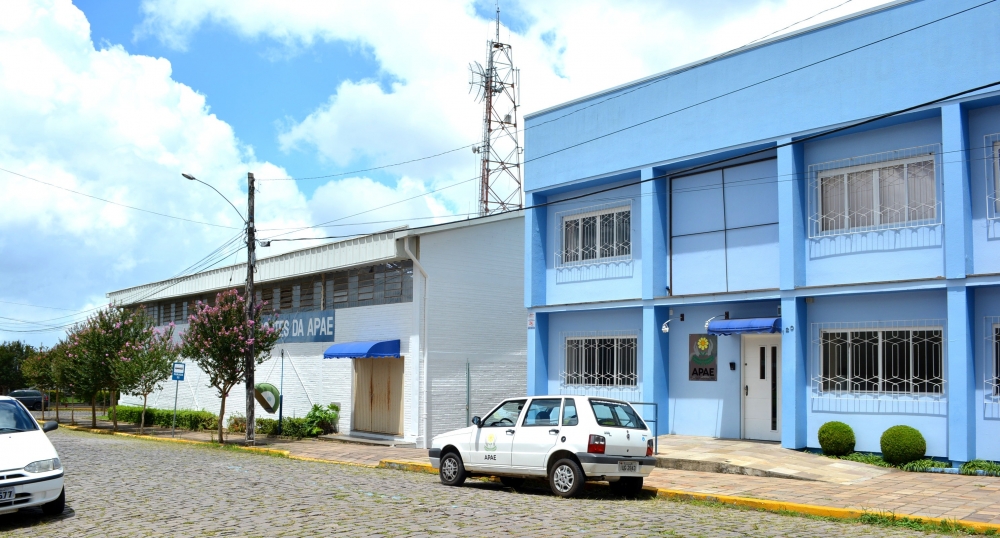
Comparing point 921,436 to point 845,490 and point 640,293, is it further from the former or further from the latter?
point 640,293

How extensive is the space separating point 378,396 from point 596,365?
6.49m

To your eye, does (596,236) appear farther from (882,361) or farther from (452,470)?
(452,470)

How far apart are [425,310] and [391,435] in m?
3.57

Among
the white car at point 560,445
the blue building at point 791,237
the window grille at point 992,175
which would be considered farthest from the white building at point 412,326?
the window grille at point 992,175

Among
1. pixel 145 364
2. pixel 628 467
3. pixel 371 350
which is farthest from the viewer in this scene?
pixel 145 364

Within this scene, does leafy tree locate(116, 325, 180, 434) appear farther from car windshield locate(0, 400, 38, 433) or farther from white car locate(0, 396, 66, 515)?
white car locate(0, 396, 66, 515)

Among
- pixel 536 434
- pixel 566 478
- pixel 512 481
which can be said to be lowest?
pixel 512 481

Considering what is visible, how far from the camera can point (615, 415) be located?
520 inches

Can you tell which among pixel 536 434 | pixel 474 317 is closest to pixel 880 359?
pixel 536 434

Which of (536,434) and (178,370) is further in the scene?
(178,370)

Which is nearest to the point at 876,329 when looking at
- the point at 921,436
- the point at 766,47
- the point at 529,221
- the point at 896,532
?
the point at 921,436

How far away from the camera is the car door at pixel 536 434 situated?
13031mm

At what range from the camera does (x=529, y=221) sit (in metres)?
21.9

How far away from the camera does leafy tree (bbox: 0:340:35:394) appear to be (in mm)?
61812
